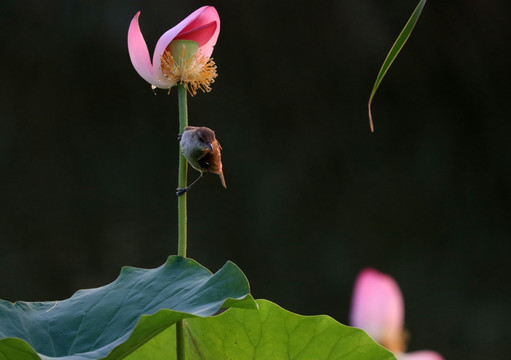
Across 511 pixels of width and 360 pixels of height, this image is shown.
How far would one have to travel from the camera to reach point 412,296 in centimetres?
386

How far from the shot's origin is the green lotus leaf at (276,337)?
2.46ft

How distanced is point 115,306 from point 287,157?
297 cm

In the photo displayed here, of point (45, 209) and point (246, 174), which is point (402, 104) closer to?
point (246, 174)

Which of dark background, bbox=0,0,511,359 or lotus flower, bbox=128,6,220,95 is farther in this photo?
dark background, bbox=0,0,511,359

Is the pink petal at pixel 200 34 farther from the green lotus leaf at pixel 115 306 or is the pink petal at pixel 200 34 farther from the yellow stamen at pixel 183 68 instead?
the green lotus leaf at pixel 115 306

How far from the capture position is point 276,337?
0.76 m

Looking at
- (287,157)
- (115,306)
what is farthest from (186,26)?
(287,157)

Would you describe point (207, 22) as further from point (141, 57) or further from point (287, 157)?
point (287, 157)

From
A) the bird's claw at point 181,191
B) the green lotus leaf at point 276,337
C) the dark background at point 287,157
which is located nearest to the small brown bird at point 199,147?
the bird's claw at point 181,191

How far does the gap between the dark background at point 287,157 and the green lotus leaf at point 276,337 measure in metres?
2.80

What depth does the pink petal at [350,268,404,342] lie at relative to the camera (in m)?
0.65

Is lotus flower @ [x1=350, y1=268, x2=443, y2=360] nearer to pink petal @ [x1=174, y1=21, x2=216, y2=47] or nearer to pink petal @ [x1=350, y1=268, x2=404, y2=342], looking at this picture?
pink petal @ [x1=350, y1=268, x2=404, y2=342]

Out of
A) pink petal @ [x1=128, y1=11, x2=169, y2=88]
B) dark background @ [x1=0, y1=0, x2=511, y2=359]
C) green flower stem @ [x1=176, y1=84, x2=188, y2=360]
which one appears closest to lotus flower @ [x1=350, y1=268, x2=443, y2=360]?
green flower stem @ [x1=176, y1=84, x2=188, y2=360]

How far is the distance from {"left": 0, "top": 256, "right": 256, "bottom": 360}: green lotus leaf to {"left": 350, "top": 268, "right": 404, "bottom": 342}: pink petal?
0.09 meters
